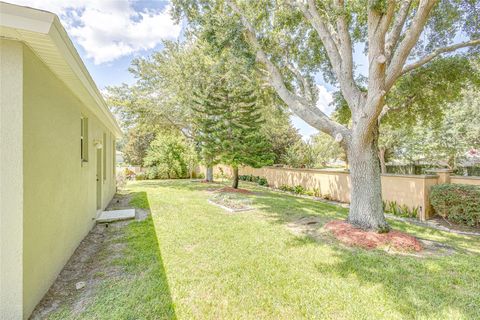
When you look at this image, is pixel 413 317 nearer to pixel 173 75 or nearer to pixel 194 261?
pixel 194 261

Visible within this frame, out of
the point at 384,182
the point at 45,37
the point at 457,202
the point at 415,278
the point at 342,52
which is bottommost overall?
the point at 415,278

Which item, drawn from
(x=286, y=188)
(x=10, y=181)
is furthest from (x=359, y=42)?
(x=10, y=181)

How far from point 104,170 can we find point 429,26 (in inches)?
474

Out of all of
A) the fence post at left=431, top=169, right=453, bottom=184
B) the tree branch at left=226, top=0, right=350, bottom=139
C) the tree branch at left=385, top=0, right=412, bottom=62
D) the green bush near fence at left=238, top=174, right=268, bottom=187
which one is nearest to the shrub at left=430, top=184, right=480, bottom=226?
the fence post at left=431, top=169, right=453, bottom=184

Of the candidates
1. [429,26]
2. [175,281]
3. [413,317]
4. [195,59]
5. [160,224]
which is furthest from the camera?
[195,59]

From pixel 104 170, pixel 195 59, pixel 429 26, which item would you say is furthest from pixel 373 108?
pixel 195 59

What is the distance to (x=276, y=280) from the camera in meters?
3.56

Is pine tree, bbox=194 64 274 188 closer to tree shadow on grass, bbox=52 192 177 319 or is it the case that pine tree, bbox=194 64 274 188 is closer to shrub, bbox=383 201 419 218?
shrub, bbox=383 201 419 218


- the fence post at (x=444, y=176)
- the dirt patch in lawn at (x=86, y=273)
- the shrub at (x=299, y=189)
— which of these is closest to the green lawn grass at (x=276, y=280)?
the dirt patch in lawn at (x=86, y=273)

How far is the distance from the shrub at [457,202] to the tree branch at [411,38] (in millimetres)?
4776

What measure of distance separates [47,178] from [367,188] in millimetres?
6483

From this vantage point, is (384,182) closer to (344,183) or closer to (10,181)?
(344,183)

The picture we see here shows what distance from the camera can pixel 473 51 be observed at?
6.54 m

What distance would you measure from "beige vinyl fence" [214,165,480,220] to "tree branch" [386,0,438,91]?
4.88m
